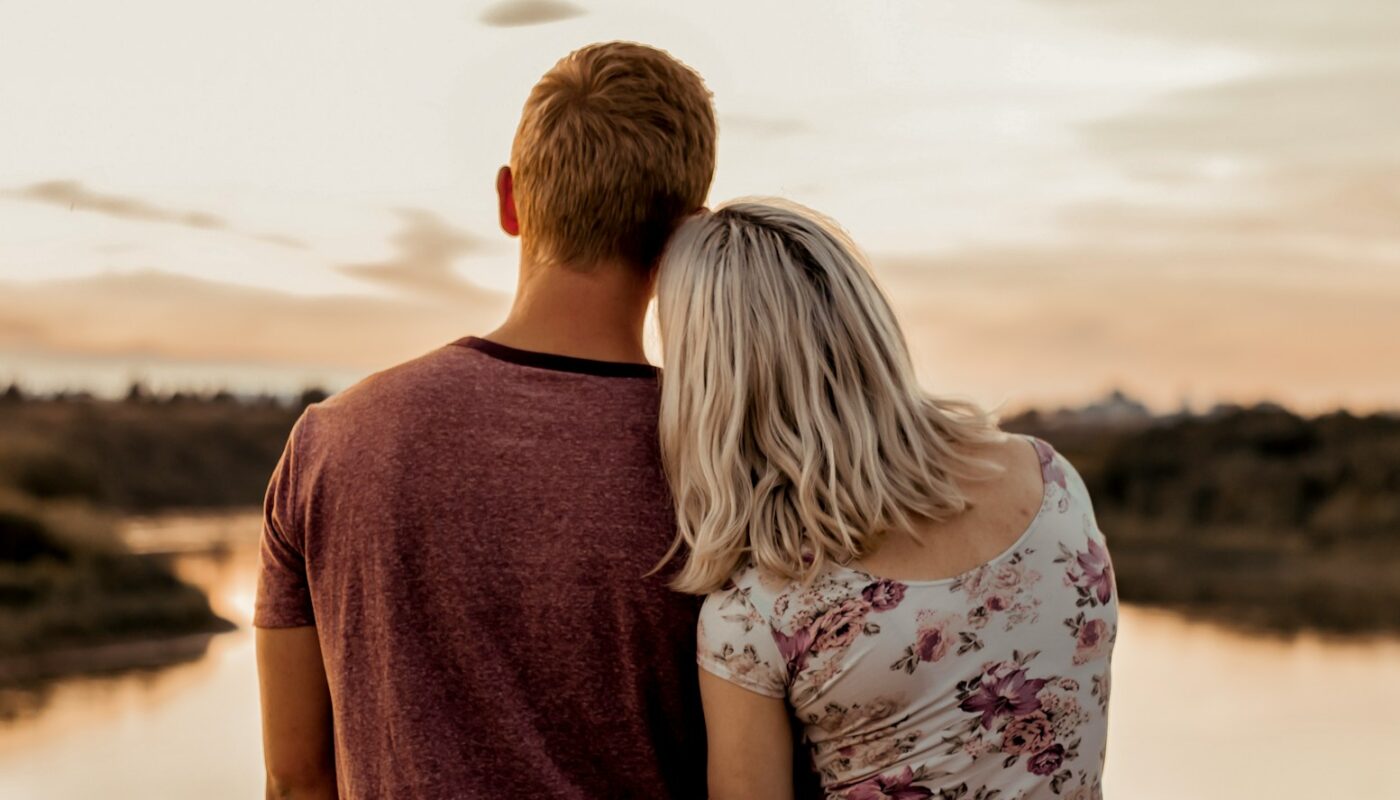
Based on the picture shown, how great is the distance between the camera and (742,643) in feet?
4.66

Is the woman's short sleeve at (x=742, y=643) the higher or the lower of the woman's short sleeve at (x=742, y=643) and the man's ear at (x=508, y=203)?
the lower

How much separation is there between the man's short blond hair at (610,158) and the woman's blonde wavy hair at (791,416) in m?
0.10

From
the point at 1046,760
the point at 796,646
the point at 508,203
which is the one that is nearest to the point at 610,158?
the point at 508,203

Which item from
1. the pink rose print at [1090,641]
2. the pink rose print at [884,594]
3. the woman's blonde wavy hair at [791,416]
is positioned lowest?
the pink rose print at [1090,641]

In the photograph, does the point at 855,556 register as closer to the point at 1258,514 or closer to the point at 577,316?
the point at 577,316

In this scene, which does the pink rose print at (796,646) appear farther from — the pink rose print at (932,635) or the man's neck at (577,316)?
the man's neck at (577,316)

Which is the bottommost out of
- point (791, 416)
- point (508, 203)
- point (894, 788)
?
point (894, 788)

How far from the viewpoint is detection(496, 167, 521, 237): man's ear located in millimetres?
1653

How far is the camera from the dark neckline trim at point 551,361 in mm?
1530

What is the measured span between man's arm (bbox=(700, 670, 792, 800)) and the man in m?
0.10

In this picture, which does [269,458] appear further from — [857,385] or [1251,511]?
Result: [857,385]

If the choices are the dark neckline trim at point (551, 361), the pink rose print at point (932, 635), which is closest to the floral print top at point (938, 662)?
the pink rose print at point (932, 635)

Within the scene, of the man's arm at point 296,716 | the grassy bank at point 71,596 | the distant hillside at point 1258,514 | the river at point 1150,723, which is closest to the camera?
the man's arm at point 296,716

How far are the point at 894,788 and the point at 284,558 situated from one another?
72 centimetres
